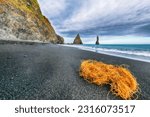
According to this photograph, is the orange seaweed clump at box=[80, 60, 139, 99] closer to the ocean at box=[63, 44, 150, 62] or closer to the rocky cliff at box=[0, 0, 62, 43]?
the ocean at box=[63, 44, 150, 62]

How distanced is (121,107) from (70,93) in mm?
1040

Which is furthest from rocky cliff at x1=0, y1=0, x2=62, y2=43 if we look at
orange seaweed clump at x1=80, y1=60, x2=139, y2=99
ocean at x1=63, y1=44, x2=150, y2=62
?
orange seaweed clump at x1=80, y1=60, x2=139, y2=99

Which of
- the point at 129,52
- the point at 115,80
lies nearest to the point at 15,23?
the point at 129,52

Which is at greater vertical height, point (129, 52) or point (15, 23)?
point (15, 23)

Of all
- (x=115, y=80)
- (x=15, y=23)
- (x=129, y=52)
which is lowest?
(x=129, y=52)

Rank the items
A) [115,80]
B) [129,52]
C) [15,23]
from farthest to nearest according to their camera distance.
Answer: [15,23]
[129,52]
[115,80]

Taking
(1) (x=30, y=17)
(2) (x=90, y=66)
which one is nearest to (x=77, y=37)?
(1) (x=30, y=17)

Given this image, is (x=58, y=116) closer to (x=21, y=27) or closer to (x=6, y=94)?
(x=6, y=94)

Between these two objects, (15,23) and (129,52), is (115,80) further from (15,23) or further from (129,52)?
(15,23)

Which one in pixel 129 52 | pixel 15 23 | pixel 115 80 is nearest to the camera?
pixel 115 80

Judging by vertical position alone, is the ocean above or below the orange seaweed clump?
below

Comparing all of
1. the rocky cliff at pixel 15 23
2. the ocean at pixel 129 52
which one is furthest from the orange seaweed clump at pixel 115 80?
the rocky cliff at pixel 15 23

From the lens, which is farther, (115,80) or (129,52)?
(129,52)

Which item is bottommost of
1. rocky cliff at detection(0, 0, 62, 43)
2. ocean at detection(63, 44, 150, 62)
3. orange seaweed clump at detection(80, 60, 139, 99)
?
ocean at detection(63, 44, 150, 62)
